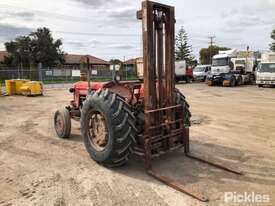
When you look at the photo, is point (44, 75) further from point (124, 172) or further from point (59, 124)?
point (124, 172)

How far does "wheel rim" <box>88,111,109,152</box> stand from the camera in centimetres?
559

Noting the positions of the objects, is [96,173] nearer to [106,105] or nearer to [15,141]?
[106,105]

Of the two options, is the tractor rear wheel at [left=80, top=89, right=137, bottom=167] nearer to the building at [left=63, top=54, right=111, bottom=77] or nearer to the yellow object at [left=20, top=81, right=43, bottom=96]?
the yellow object at [left=20, top=81, right=43, bottom=96]

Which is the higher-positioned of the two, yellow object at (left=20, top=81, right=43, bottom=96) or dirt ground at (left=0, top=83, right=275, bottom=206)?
yellow object at (left=20, top=81, right=43, bottom=96)

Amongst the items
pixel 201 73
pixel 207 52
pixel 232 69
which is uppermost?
pixel 207 52

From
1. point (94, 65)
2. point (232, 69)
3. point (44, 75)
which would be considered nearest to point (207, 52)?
point (94, 65)

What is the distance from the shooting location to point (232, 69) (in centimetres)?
2998

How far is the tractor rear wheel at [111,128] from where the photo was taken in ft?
16.9

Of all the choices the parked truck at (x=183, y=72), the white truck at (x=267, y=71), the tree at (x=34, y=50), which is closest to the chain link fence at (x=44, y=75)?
the parked truck at (x=183, y=72)

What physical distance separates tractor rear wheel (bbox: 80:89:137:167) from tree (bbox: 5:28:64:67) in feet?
143

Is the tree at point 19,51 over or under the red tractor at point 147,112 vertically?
over

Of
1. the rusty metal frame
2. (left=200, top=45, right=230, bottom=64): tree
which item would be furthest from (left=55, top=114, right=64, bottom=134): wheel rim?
(left=200, top=45, right=230, bottom=64): tree

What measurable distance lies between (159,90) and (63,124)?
2903mm

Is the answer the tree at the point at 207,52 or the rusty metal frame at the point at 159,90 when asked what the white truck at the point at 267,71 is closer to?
the rusty metal frame at the point at 159,90
